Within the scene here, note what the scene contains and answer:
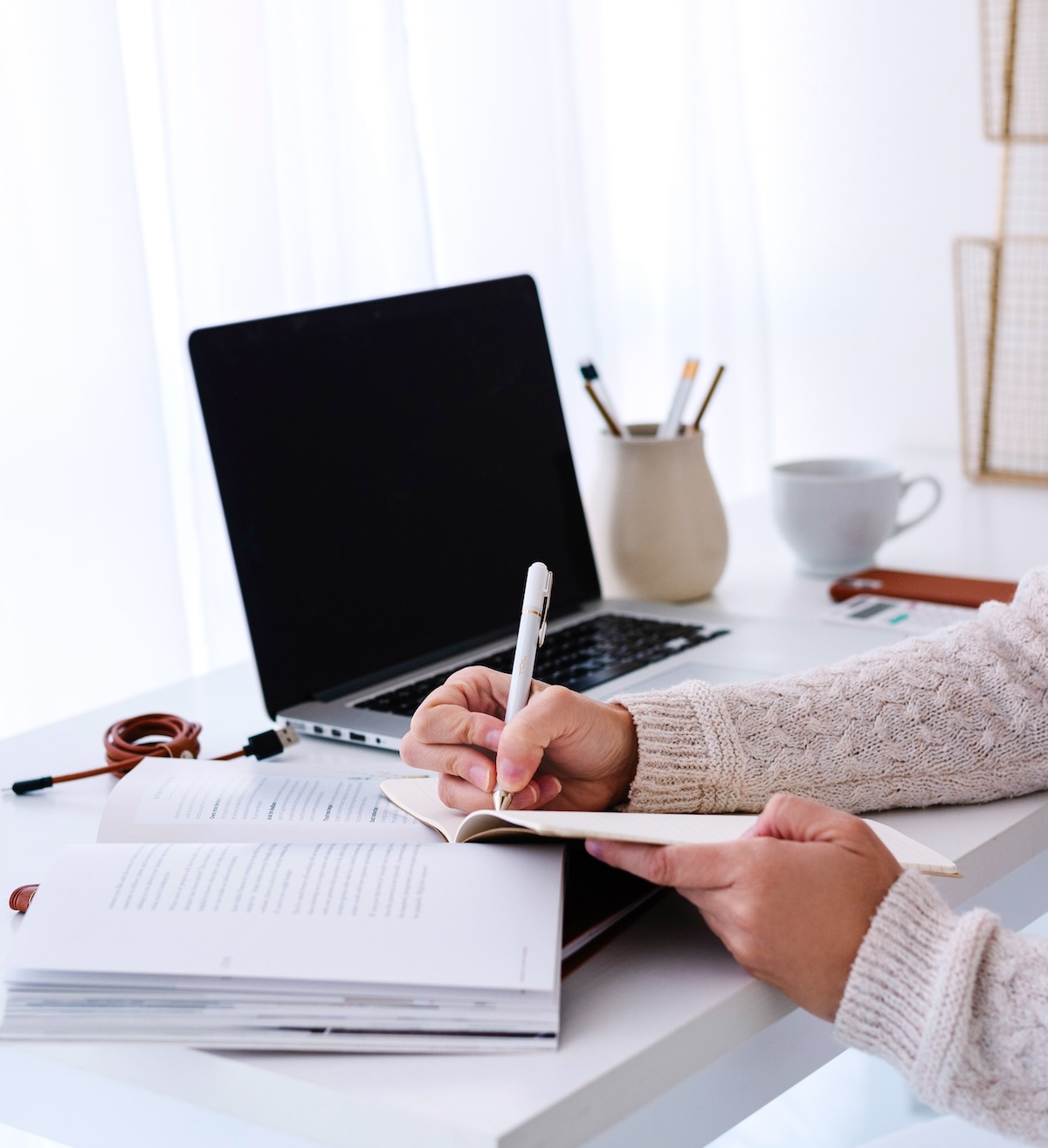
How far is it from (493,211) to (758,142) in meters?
0.91

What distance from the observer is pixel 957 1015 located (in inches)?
23.2

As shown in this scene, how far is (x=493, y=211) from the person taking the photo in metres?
2.04

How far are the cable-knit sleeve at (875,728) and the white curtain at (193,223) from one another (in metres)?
0.42

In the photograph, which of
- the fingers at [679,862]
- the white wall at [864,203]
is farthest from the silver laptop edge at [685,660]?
the white wall at [864,203]

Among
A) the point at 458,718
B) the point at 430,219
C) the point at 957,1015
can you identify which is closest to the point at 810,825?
the point at 957,1015

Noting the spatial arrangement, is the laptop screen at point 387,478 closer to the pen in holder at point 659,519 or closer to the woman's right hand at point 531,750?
the pen in holder at point 659,519

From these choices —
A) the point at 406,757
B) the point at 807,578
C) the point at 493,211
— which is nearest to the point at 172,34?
the point at 493,211

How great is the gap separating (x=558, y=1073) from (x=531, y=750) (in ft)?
0.67

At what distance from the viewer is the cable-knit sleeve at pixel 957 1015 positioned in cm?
59

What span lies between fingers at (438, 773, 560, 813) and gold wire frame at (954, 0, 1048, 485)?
64.5 inches

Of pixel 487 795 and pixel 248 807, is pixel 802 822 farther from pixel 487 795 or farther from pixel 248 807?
pixel 248 807

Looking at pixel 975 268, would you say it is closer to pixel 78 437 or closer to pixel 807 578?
pixel 807 578

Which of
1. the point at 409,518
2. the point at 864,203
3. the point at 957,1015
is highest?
the point at 864,203

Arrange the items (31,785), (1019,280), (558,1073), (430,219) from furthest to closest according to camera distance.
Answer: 1. (1019,280)
2. (430,219)
3. (31,785)
4. (558,1073)
